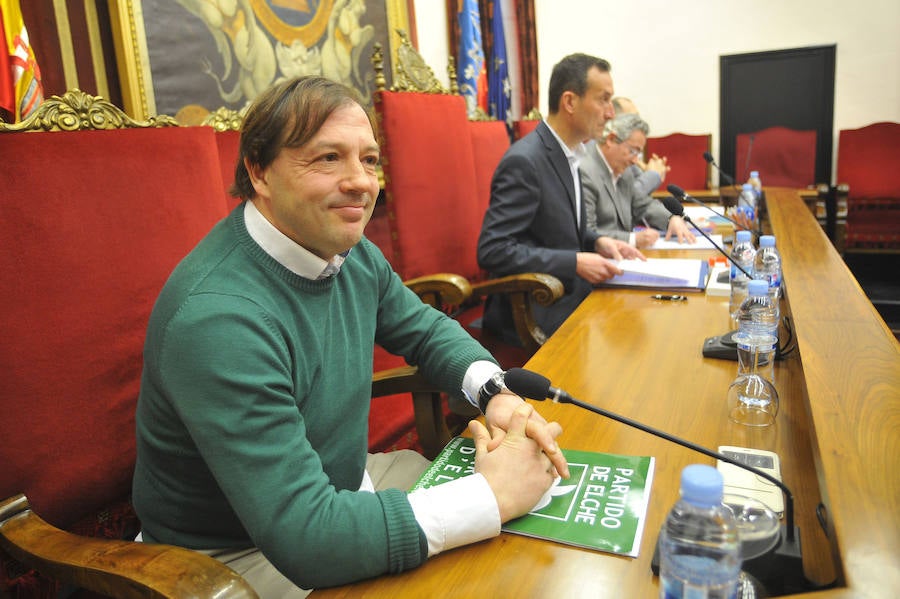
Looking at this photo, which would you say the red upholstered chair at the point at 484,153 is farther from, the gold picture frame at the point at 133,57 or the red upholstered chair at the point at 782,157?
the red upholstered chair at the point at 782,157

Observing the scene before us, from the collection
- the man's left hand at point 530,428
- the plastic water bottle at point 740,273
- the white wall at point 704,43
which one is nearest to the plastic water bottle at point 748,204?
the plastic water bottle at point 740,273

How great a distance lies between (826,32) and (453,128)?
4.55 meters

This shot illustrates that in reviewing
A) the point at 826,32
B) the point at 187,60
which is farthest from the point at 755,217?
the point at 826,32

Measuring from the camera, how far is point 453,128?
2373mm

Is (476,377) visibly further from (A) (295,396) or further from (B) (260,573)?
(B) (260,573)

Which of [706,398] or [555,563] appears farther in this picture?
[706,398]

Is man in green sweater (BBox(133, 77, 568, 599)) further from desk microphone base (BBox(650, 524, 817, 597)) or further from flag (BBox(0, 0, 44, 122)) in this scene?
flag (BBox(0, 0, 44, 122))

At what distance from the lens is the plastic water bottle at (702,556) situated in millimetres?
541

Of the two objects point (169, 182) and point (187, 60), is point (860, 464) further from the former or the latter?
point (187, 60)

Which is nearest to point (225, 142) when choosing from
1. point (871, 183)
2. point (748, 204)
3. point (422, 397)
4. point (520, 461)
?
point (422, 397)

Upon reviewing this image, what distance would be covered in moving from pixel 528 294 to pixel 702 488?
149 cm

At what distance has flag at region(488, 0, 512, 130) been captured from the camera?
479 centimetres

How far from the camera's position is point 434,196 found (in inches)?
89.1

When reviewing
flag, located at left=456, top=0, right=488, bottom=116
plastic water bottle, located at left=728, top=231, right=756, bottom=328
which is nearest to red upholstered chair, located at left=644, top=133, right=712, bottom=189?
flag, located at left=456, top=0, right=488, bottom=116
